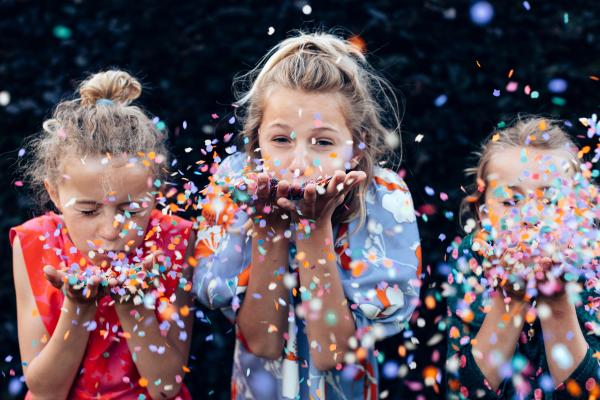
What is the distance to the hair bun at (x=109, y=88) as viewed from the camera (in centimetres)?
267

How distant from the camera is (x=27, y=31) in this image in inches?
139

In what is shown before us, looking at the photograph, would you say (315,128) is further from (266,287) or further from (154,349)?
(154,349)

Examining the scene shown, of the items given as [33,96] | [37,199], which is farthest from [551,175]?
[33,96]

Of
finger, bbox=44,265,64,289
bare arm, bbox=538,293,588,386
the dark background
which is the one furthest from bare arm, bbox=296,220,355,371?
the dark background

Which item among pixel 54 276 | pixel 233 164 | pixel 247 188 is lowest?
pixel 233 164

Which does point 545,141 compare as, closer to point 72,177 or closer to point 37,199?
point 72,177

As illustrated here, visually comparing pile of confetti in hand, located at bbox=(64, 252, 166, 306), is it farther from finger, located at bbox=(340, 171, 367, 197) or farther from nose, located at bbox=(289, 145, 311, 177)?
finger, located at bbox=(340, 171, 367, 197)

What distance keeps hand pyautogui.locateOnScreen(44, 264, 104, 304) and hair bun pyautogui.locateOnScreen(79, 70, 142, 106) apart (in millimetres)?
616

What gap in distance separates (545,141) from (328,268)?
0.81 metres

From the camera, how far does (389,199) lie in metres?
2.60

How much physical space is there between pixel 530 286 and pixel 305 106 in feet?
2.76

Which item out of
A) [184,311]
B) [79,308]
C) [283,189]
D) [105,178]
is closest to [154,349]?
[184,311]

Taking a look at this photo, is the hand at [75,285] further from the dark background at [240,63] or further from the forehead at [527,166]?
the forehead at [527,166]

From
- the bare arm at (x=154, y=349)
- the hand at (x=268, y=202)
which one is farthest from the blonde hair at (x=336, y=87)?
the bare arm at (x=154, y=349)
